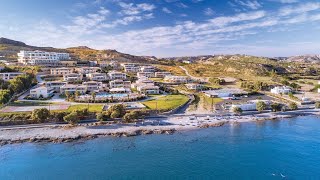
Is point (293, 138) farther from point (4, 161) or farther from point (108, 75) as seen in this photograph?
point (108, 75)

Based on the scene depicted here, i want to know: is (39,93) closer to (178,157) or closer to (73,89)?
(73,89)

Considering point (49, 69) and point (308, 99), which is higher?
point (49, 69)

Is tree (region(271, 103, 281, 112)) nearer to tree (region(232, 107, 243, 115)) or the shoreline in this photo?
tree (region(232, 107, 243, 115))

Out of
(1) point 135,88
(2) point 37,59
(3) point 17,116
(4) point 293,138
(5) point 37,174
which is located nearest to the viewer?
(5) point 37,174

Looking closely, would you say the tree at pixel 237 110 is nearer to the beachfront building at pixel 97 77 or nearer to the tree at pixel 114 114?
the tree at pixel 114 114

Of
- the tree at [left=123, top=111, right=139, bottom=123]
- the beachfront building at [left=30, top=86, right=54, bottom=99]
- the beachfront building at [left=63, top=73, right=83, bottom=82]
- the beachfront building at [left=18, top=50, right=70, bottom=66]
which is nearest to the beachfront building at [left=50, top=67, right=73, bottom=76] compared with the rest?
the beachfront building at [left=63, top=73, right=83, bottom=82]

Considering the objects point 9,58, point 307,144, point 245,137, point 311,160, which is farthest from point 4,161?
point 9,58
